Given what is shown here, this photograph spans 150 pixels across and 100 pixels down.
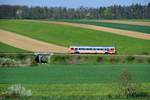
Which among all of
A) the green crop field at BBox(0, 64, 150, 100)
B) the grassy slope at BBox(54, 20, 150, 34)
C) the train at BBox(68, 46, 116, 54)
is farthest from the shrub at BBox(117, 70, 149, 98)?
the train at BBox(68, 46, 116, 54)

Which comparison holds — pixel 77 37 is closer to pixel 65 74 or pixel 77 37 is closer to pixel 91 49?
pixel 91 49

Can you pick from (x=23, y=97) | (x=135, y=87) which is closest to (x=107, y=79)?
(x=135, y=87)

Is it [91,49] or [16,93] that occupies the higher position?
[16,93]

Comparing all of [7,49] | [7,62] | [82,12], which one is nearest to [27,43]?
[7,49]

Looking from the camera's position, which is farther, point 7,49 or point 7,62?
point 7,49

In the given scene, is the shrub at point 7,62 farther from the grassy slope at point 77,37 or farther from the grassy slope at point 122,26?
the grassy slope at point 122,26

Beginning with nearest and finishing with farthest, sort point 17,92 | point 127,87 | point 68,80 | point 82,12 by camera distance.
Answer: point 17,92
point 127,87
point 68,80
point 82,12

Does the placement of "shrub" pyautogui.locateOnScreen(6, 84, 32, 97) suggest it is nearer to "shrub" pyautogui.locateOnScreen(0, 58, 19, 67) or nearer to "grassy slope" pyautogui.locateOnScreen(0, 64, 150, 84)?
"grassy slope" pyautogui.locateOnScreen(0, 64, 150, 84)
